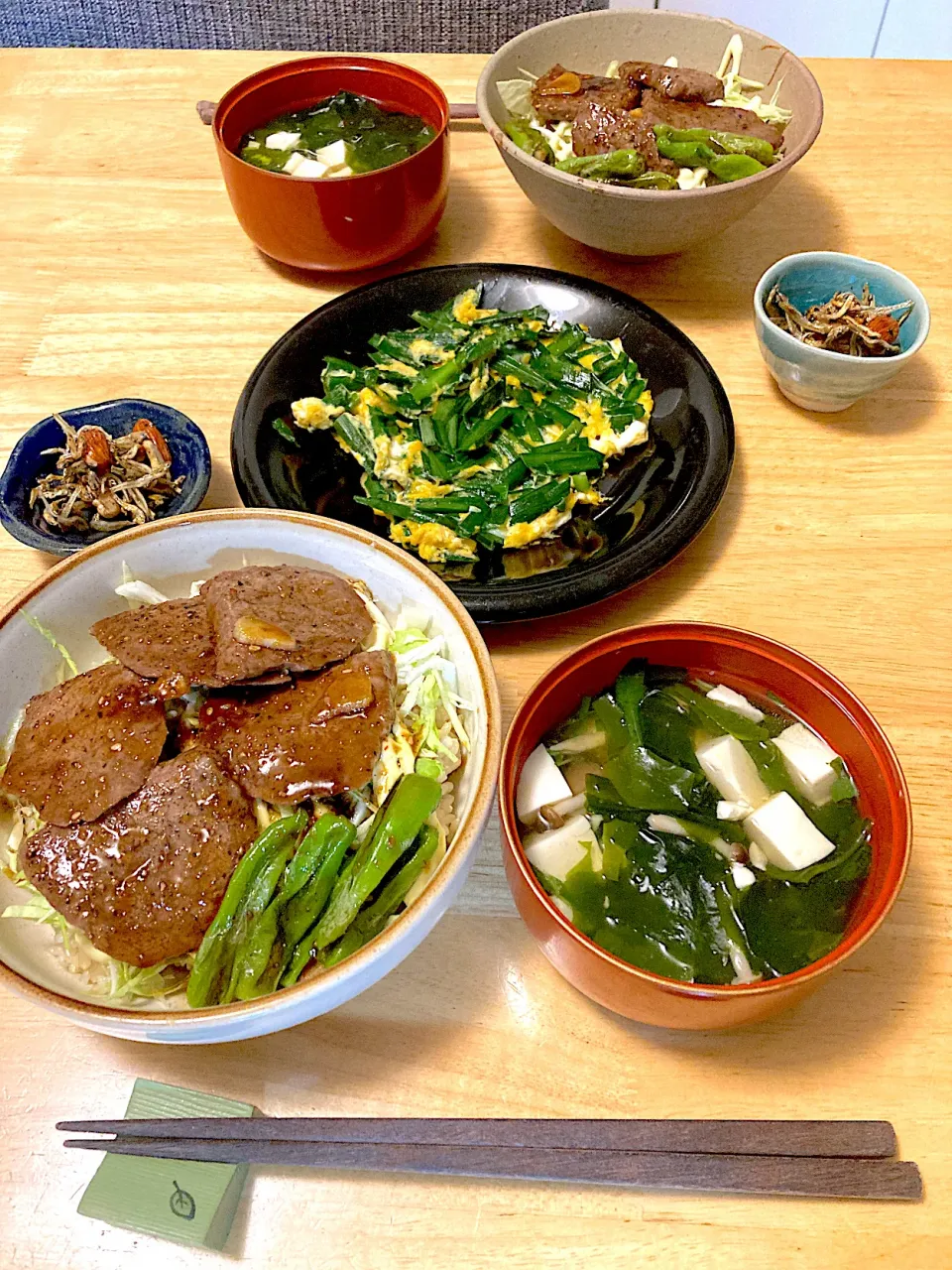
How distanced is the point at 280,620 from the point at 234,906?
34 centimetres

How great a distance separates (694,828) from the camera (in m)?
1.02

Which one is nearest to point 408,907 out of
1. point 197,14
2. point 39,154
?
point 39,154

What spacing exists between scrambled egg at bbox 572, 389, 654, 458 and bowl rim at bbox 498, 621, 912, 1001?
1.68ft

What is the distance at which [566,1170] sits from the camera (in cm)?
88

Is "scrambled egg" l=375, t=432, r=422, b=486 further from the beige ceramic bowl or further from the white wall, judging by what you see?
the white wall

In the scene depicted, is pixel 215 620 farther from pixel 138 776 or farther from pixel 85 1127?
A: pixel 85 1127

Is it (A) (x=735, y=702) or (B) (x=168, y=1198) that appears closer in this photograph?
(B) (x=168, y=1198)

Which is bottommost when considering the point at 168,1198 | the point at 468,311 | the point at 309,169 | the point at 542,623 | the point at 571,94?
the point at 168,1198

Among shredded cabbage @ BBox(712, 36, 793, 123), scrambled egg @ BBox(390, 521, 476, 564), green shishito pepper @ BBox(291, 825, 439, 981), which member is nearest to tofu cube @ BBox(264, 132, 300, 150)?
shredded cabbage @ BBox(712, 36, 793, 123)

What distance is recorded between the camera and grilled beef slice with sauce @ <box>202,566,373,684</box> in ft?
3.53

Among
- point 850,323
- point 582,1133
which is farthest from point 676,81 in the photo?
point 582,1133

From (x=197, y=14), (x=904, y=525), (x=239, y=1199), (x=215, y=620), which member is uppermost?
(x=197, y=14)

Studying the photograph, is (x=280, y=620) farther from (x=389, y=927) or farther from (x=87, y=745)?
(x=389, y=927)

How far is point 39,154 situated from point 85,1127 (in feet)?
7.14
